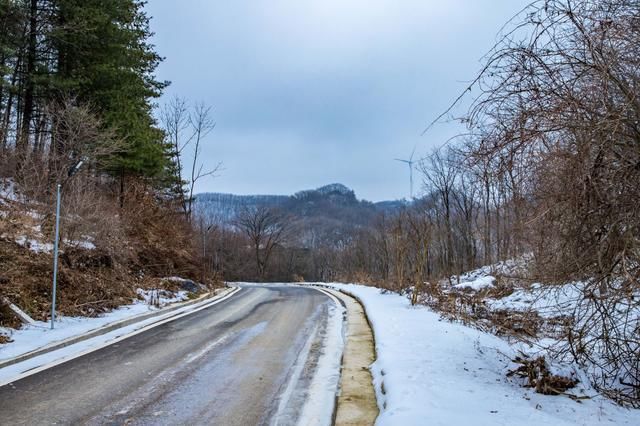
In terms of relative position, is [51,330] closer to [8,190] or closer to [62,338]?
[62,338]

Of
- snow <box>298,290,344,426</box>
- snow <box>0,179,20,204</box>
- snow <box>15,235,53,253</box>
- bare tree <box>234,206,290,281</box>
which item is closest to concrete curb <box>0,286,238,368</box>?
snow <box>15,235,53,253</box>

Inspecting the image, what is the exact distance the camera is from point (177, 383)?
6.31 metres

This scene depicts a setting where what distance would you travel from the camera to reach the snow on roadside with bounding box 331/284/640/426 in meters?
4.41

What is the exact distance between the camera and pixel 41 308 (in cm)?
1036

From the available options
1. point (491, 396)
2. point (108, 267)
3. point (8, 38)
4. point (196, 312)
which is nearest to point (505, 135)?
point (491, 396)

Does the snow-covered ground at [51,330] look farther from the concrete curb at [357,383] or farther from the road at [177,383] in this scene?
the concrete curb at [357,383]

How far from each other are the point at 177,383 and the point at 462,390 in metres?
3.64

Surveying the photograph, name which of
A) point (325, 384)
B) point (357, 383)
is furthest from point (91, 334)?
point (357, 383)

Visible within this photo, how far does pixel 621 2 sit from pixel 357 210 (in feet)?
355

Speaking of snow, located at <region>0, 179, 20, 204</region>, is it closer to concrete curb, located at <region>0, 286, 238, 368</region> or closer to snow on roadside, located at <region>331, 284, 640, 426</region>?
concrete curb, located at <region>0, 286, 238, 368</region>

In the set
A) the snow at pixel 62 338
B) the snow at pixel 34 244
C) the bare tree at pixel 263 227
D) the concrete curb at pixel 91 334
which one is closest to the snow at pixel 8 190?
the snow at pixel 34 244

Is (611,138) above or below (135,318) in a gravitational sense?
above

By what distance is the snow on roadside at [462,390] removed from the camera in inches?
173

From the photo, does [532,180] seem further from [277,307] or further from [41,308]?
[277,307]
